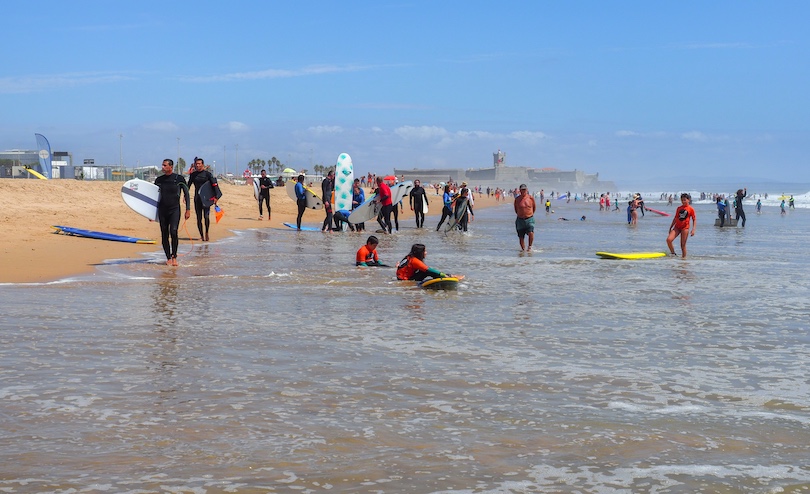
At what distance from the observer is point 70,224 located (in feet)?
68.1

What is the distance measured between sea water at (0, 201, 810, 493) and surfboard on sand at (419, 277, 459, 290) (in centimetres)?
26

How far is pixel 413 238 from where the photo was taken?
826 inches

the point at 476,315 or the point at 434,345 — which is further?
the point at 476,315

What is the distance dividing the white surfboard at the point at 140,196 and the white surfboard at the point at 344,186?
818 cm

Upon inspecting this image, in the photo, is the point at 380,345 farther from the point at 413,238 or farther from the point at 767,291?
the point at 413,238

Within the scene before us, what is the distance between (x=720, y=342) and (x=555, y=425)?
10.2 feet

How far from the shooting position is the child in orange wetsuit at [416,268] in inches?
420

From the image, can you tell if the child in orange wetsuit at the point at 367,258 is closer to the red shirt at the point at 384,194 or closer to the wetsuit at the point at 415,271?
the wetsuit at the point at 415,271

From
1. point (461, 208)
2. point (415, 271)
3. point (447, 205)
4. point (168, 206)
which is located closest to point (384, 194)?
point (461, 208)

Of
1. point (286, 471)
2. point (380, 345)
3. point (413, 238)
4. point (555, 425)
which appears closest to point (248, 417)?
point (286, 471)

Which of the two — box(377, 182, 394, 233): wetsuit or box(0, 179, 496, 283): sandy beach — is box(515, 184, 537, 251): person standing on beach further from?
box(0, 179, 496, 283): sandy beach

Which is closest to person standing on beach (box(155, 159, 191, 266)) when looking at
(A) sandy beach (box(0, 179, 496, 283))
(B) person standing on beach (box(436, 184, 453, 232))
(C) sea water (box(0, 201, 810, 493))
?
(A) sandy beach (box(0, 179, 496, 283))

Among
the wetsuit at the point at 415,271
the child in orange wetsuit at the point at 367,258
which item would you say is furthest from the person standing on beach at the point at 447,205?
the wetsuit at the point at 415,271

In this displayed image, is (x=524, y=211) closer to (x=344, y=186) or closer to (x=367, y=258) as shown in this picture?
(x=367, y=258)
